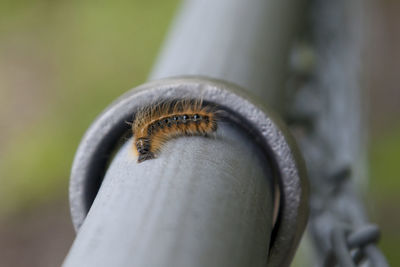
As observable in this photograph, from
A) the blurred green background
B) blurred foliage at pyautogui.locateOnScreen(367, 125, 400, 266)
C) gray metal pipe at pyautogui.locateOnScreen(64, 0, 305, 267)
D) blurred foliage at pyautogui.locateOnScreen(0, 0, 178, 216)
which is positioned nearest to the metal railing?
gray metal pipe at pyautogui.locateOnScreen(64, 0, 305, 267)

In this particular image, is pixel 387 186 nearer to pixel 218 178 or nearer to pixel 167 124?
pixel 167 124

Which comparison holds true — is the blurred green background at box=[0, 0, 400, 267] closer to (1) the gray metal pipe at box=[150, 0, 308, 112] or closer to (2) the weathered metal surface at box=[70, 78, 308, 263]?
(1) the gray metal pipe at box=[150, 0, 308, 112]

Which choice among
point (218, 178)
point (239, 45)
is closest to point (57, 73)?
point (239, 45)

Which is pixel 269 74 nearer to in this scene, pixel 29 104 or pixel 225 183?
pixel 225 183

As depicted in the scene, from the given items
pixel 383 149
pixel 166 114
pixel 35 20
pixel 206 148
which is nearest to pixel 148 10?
pixel 35 20

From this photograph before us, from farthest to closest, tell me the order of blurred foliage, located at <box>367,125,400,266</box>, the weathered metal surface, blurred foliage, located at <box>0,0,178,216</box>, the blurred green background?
blurred foliage, located at <box>0,0,178,216</box>, the blurred green background, blurred foliage, located at <box>367,125,400,266</box>, the weathered metal surface

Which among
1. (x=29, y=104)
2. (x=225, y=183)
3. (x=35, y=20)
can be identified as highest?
(x=225, y=183)
